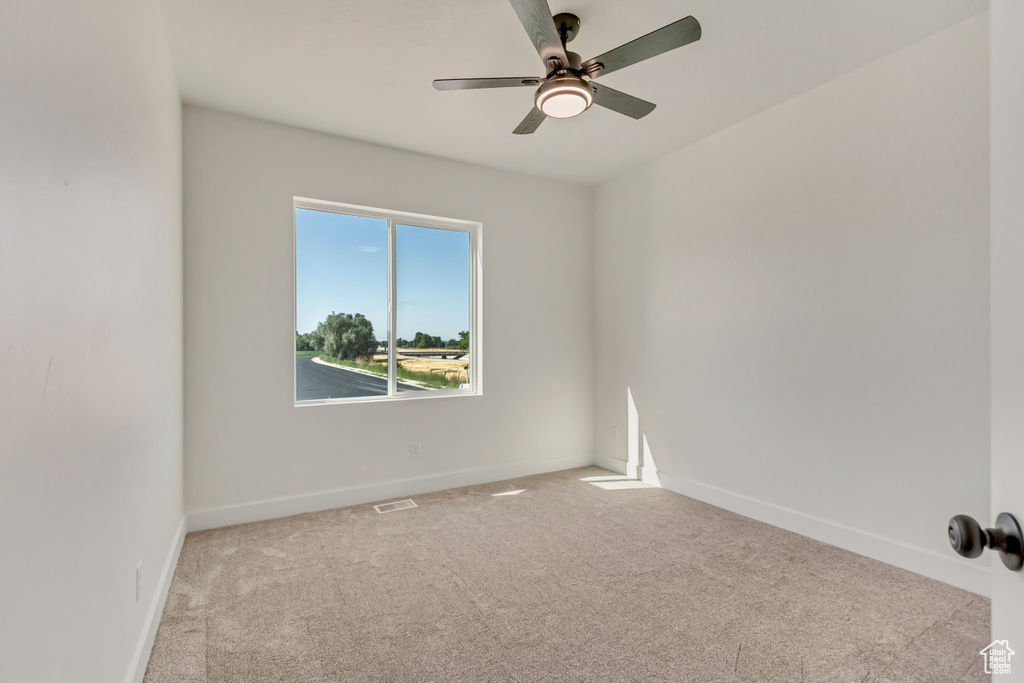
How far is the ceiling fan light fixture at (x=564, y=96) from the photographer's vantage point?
2203 millimetres

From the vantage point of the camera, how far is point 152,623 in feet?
6.55

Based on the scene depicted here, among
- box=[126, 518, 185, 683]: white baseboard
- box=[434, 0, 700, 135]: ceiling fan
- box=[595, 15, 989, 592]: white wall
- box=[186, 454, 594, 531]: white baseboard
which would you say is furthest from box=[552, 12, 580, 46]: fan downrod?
box=[186, 454, 594, 531]: white baseboard

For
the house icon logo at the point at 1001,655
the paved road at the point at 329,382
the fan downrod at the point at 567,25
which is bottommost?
the house icon logo at the point at 1001,655

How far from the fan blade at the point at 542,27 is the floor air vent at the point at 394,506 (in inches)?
116

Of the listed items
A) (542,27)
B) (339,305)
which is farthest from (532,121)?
(339,305)

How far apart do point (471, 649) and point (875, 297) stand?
271 centimetres

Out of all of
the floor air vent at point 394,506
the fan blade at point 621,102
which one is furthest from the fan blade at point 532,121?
the floor air vent at point 394,506

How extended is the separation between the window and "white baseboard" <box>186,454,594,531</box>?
674 mm

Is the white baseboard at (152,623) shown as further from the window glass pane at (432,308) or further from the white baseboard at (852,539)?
the white baseboard at (852,539)

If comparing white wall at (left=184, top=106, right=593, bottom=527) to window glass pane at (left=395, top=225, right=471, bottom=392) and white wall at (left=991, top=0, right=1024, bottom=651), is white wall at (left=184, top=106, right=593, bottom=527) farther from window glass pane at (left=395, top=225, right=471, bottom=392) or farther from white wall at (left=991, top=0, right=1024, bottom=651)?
white wall at (left=991, top=0, right=1024, bottom=651)

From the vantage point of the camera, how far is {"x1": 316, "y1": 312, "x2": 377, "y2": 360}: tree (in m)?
3.75

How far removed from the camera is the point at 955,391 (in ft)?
8.02

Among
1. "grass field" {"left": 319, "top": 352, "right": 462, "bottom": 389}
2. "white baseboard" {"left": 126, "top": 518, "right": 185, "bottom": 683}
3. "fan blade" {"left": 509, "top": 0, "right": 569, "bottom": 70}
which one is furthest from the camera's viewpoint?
"grass field" {"left": 319, "top": 352, "right": 462, "bottom": 389}

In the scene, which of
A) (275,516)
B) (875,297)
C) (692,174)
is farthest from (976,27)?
(275,516)
